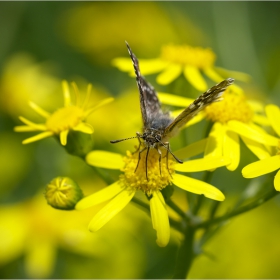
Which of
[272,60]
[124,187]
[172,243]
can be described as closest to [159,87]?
[272,60]

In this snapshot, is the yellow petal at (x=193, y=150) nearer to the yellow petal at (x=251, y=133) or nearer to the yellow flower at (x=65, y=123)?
the yellow petal at (x=251, y=133)

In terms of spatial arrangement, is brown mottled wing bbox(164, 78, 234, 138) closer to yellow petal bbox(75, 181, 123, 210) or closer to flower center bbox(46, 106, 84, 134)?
yellow petal bbox(75, 181, 123, 210)

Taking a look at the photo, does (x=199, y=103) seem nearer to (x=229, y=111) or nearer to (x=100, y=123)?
(x=229, y=111)

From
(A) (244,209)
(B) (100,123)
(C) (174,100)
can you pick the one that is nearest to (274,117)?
(A) (244,209)

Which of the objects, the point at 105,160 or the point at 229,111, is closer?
the point at 105,160

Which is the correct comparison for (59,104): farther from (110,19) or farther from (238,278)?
(110,19)

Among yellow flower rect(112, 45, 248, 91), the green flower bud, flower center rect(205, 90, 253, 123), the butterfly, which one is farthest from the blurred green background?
the green flower bud
